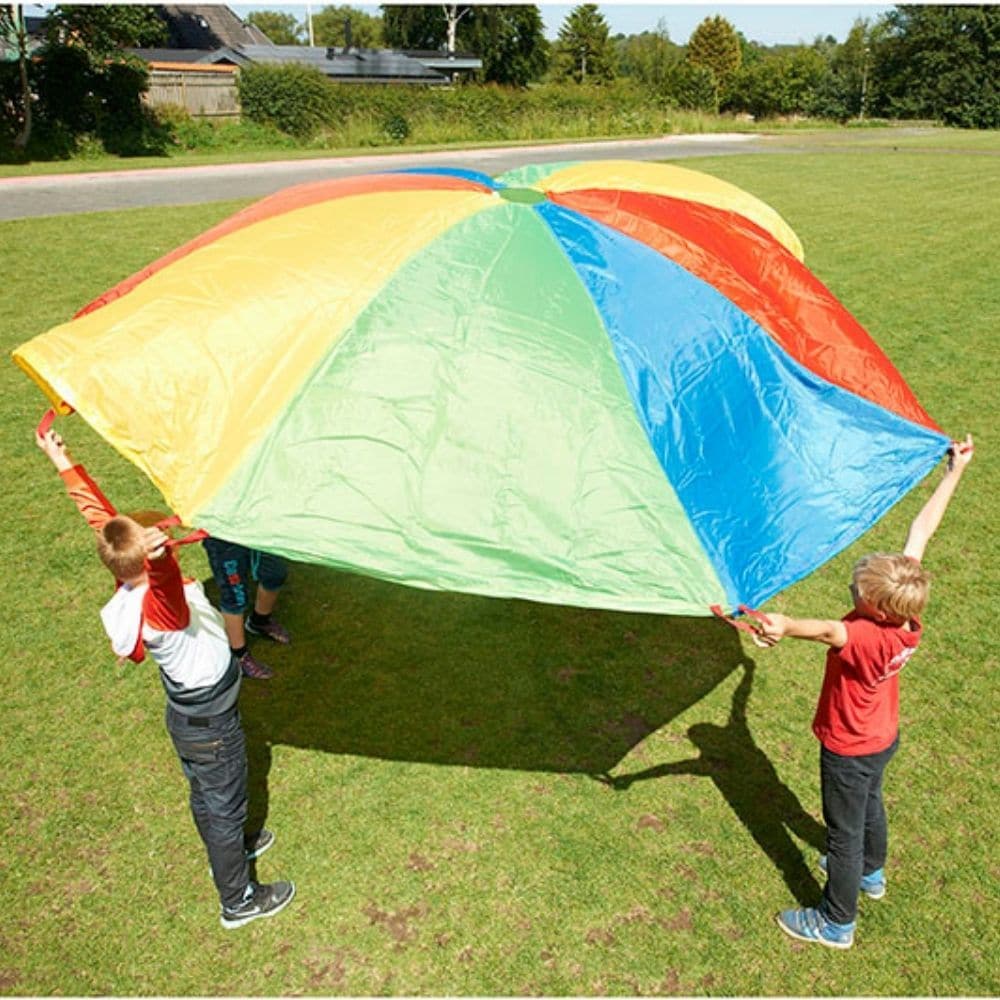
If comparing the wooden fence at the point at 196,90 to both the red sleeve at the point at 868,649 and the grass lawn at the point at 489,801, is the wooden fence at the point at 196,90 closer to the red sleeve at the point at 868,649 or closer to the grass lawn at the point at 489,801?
the grass lawn at the point at 489,801

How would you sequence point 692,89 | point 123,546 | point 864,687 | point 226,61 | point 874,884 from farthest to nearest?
point 692,89, point 226,61, point 874,884, point 864,687, point 123,546

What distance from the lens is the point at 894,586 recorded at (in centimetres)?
302

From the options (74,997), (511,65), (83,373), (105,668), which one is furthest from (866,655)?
(511,65)

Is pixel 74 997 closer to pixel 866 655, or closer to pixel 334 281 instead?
pixel 334 281

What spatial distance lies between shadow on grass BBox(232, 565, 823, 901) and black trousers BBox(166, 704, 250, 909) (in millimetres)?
617

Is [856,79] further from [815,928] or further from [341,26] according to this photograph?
[341,26]

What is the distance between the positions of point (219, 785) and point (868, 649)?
2472 millimetres

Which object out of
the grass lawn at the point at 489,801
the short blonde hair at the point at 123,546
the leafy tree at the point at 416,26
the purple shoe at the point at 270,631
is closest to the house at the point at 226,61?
the leafy tree at the point at 416,26

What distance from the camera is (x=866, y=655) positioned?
3098 millimetres

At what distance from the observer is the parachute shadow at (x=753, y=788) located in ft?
12.8

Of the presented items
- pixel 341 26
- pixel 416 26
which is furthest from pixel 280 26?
pixel 416 26

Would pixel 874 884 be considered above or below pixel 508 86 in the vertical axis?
below

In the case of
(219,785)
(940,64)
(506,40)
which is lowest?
(219,785)

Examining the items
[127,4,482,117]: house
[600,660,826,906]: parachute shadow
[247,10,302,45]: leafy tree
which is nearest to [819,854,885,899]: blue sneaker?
[600,660,826,906]: parachute shadow
